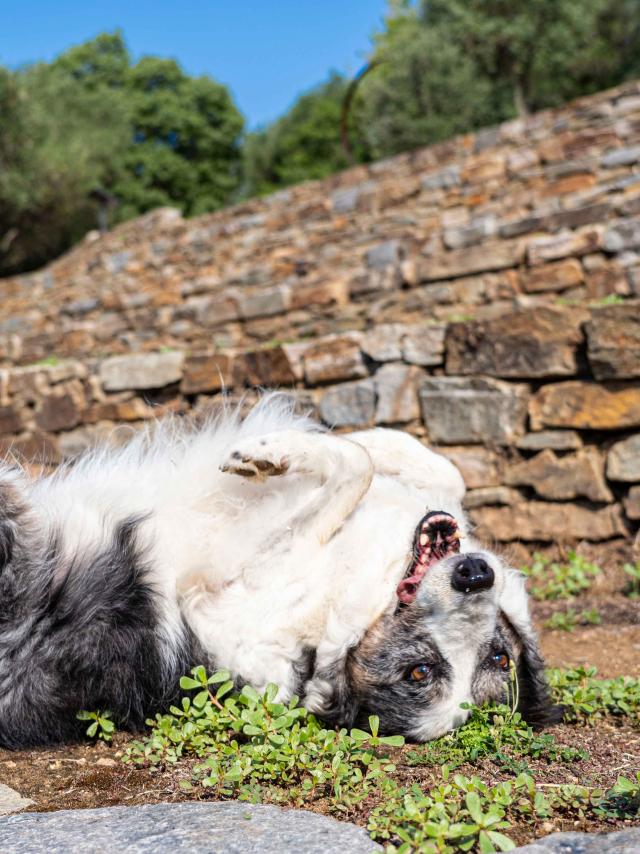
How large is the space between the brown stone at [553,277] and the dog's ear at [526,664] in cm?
351

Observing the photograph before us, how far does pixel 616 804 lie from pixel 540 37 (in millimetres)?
22565

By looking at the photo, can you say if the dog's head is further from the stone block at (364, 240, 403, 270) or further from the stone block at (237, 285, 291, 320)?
the stone block at (364, 240, 403, 270)

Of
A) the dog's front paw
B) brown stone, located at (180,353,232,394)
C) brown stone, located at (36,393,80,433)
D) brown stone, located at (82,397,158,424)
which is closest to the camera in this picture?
the dog's front paw

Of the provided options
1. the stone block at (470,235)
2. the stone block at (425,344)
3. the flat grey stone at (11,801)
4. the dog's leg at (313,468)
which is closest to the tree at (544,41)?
the stone block at (470,235)

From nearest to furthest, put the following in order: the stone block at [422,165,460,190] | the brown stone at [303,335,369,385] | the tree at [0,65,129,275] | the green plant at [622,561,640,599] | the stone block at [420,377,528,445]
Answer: the green plant at [622,561,640,599]
the stone block at [420,377,528,445]
the brown stone at [303,335,369,385]
the stone block at [422,165,460,190]
the tree at [0,65,129,275]

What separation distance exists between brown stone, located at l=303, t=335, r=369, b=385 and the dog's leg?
2.16 meters

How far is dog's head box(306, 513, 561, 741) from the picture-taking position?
7.94ft

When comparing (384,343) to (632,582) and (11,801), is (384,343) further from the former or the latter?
(11,801)

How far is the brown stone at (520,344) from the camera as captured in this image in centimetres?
428

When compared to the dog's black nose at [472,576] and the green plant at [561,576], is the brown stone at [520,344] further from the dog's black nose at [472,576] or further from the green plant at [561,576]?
the dog's black nose at [472,576]

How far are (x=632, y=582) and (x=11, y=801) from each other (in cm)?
→ 311

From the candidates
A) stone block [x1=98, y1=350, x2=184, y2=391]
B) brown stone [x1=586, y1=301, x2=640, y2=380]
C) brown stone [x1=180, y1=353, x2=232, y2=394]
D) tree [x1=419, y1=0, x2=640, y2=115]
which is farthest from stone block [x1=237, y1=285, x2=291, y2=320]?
tree [x1=419, y1=0, x2=640, y2=115]

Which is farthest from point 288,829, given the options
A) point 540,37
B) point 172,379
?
point 540,37

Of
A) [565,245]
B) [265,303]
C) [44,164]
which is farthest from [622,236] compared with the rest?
[44,164]
